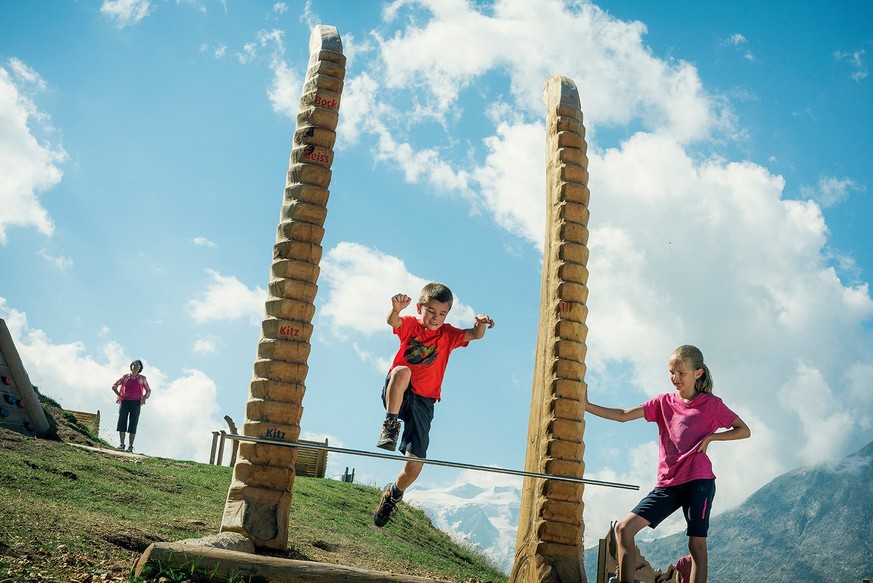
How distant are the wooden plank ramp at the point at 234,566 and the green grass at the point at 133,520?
14 centimetres

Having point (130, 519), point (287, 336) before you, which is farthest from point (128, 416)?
point (287, 336)

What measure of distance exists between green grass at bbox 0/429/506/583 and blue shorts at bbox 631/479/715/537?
309 centimetres

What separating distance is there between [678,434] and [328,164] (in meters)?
4.16

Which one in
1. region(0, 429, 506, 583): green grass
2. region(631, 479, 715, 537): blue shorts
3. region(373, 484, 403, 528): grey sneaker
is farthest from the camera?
region(373, 484, 403, 528): grey sneaker

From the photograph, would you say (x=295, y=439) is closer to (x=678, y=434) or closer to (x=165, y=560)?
(x=165, y=560)

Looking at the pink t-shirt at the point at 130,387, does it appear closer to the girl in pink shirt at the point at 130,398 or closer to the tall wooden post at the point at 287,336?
the girl in pink shirt at the point at 130,398

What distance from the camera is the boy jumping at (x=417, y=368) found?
22.9ft

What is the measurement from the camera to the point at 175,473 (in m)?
12.6

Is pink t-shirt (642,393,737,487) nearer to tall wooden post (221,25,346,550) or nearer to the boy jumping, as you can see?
the boy jumping

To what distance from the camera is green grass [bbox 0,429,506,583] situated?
20.2ft

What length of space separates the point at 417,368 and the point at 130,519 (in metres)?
3.54

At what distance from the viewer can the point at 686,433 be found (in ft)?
19.1

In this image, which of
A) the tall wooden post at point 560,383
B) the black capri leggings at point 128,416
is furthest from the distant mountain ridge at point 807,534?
the tall wooden post at point 560,383

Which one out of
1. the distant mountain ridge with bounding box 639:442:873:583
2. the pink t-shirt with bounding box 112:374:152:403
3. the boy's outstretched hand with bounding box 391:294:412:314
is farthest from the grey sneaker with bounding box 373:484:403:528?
the distant mountain ridge with bounding box 639:442:873:583
